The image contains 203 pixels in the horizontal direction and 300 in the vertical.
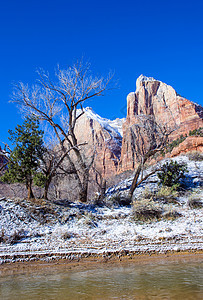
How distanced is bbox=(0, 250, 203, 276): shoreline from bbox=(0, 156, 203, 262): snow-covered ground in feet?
0.51

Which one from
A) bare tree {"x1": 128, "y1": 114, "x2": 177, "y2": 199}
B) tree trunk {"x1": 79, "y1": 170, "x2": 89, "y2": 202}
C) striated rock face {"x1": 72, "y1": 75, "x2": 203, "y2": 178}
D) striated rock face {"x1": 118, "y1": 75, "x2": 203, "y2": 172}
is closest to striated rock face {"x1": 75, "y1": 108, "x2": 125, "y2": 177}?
striated rock face {"x1": 72, "y1": 75, "x2": 203, "y2": 178}

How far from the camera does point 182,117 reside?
6250 cm

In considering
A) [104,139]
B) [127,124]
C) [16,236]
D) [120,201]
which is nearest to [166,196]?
[120,201]

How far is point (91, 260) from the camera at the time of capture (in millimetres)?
5633

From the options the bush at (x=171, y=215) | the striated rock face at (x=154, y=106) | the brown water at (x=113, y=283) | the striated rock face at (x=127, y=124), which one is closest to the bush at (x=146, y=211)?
the bush at (x=171, y=215)

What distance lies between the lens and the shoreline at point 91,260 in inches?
206

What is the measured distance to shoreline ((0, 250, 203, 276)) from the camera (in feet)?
17.1

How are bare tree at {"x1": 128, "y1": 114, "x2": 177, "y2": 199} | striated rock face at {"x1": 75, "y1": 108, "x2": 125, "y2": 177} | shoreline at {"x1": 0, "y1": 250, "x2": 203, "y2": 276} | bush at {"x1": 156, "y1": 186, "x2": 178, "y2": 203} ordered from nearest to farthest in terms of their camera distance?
1. shoreline at {"x1": 0, "y1": 250, "x2": 203, "y2": 276}
2. bush at {"x1": 156, "y1": 186, "x2": 178, "y2": 203}
3. bare tree at {"x1": 128, "y1": 114, "x2": 177, "y2": 199}
4. striated rock face at {"x1": 75, "y1": 108, "x2": 125, "y2": 177}

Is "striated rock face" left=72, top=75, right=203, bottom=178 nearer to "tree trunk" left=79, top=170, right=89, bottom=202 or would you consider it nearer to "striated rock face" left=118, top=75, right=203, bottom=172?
"striated rock face" left=118, top=75, right=203, bottom=172

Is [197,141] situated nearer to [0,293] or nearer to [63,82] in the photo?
[63,82]

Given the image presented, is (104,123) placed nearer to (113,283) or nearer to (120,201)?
(120,201)

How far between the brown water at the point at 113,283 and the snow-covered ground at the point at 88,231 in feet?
4.05

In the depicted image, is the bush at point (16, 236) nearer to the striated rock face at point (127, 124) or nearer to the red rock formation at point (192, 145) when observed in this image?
the red rock formation at point (192, 145)

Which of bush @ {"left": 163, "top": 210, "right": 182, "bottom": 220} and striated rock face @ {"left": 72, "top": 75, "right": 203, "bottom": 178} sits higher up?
striated rock face @ {"left": 72, "top": 75, "right": 203, "bottom": 178}
